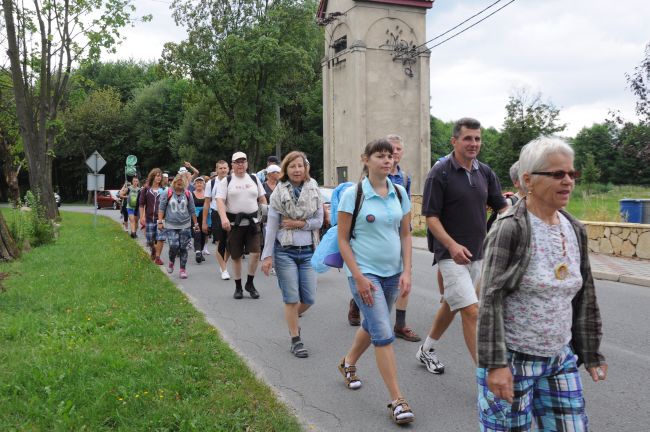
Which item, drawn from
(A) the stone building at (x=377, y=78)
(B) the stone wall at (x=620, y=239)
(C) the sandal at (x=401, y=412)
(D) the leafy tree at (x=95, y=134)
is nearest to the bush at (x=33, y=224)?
(C) the sandal at (x=401, y=412)

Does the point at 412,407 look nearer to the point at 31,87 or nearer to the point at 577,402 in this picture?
the point at 577,402

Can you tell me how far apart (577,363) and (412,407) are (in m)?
1.87

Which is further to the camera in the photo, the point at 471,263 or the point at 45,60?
the point at 45,60

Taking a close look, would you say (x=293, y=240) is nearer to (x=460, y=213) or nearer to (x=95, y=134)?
(x=460, y=213)

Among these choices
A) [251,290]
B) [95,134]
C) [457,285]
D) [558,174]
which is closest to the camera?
[558,174]

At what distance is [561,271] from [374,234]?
5.70 feet

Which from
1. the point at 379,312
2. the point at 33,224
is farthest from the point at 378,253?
the point at 33,224

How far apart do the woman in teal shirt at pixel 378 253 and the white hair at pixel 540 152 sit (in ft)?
5.11

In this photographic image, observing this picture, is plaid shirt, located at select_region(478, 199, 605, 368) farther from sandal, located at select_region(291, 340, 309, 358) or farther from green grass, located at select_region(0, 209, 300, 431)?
sandal, located at select_region(291, 340, 309, 358)

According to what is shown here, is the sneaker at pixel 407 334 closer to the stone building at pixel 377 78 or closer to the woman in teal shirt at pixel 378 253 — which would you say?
the woman in teal shirt at pixel 378 253

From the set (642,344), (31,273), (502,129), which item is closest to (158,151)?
(502,129)

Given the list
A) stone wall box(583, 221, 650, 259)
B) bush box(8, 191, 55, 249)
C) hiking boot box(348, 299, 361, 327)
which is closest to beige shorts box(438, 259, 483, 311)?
hiking boot box(348, 299, 361, 327)

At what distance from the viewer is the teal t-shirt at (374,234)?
401cm

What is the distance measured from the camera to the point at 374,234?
4.03 m
